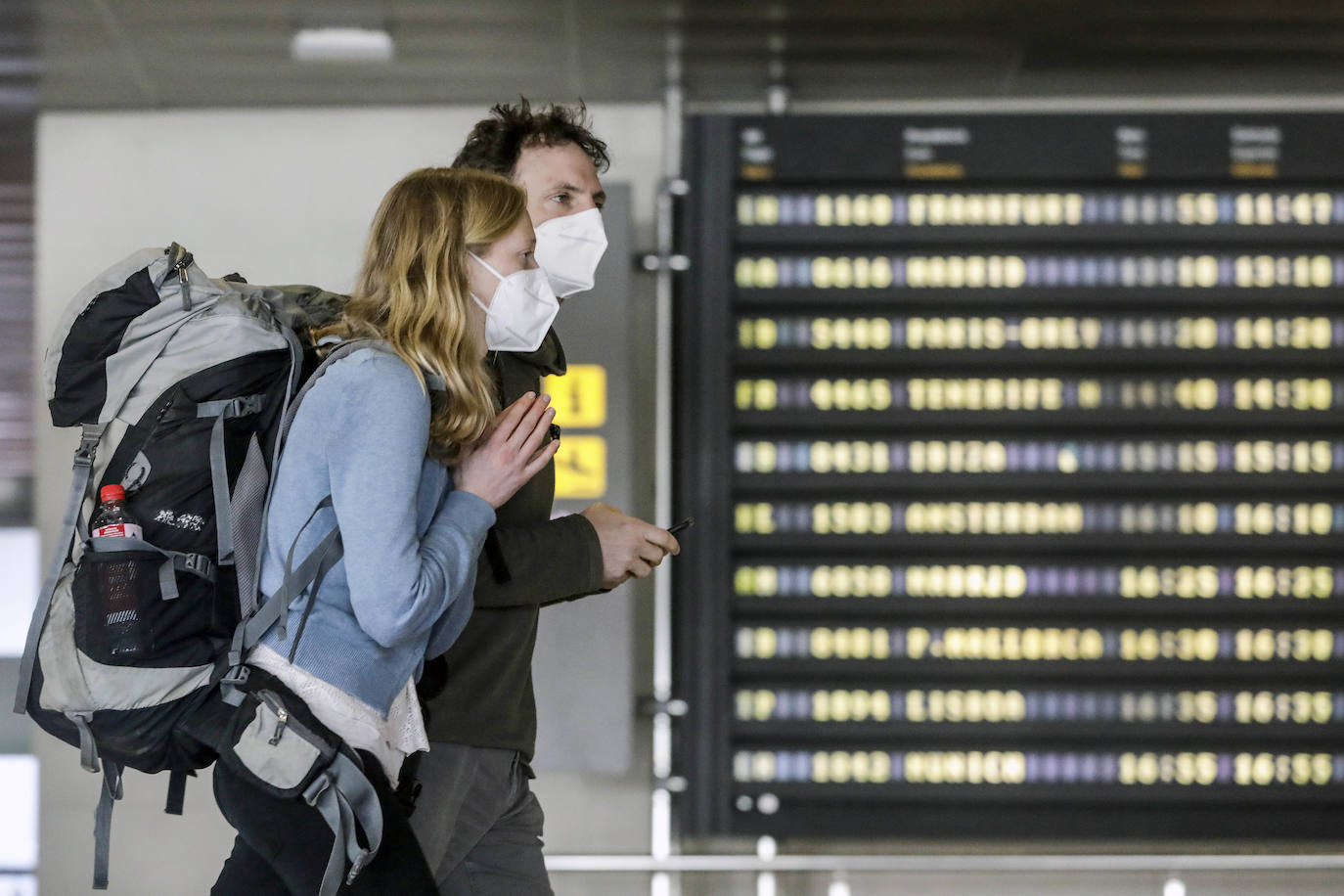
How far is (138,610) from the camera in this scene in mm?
1575

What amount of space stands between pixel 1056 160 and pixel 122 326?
111 inches

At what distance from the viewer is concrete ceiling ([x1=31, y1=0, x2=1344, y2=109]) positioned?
3809 millimetres

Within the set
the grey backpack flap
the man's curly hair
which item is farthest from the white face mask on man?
the grey backpack flap

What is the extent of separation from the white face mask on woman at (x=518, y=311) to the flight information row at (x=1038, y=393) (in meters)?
1.81

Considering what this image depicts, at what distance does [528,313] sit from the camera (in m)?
1.93

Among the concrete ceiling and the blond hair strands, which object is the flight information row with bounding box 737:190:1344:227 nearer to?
the concrete ceiling

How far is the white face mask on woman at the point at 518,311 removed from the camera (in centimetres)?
186

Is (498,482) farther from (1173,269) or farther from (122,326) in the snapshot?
(1173,269)

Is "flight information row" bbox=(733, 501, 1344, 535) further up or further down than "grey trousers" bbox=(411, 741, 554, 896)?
further up

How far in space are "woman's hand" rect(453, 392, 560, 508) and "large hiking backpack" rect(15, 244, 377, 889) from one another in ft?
0.70

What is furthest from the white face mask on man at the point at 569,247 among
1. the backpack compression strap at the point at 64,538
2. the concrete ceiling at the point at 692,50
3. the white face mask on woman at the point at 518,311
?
the concrete ceiling at the point at 692,50

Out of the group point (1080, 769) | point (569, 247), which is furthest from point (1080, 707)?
point (569, 247)

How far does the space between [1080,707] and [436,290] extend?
8.60 feet

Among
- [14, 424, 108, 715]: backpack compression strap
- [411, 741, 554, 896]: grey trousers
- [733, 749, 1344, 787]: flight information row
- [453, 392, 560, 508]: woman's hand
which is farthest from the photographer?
[733, 749, 1344, 787]: flight information row
